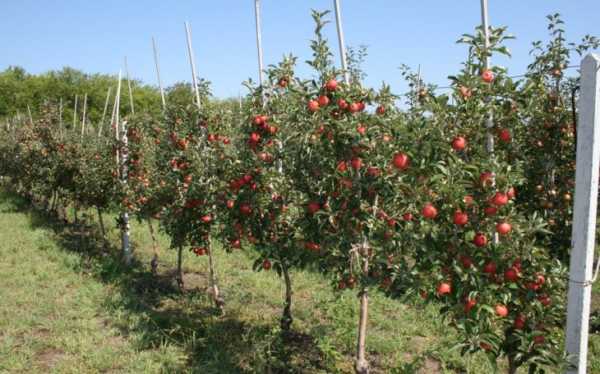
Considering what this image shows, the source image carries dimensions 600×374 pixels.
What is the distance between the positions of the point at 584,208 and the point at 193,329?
3649mm

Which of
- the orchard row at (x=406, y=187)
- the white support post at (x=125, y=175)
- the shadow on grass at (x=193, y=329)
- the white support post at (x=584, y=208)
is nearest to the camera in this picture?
the white support post at (x=584, y=208)

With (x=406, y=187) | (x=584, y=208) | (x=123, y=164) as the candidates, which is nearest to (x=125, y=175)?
(x=123, y=164)

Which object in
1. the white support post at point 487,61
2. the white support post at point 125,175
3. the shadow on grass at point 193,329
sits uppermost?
the white support post at point 487,61

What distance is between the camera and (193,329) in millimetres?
4676

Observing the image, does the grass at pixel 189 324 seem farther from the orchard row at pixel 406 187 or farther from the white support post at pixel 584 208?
the white support post at pixel 584 208

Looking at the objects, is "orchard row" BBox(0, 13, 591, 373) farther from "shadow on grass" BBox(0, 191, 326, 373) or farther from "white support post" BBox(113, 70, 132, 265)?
"white support post" BBox(113, 70, 132, 265)

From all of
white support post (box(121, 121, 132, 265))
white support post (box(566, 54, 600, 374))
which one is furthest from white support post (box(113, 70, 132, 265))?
white support post (box(566, 54, 600, 374))

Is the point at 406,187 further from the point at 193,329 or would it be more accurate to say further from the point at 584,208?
the point at 193,329

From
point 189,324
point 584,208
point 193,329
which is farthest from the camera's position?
point 189,324

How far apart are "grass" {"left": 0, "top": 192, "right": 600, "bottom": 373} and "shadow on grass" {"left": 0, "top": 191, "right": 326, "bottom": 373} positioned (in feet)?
0.04

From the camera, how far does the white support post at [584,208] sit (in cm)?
210

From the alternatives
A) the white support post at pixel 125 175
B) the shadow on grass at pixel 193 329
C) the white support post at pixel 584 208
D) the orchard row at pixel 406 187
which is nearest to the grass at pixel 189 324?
the shadow on grass at pixel 193 329

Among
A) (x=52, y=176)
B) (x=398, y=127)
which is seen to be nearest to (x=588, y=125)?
(x=398, y=127)

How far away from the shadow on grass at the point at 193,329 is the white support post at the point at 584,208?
2.15 meters
